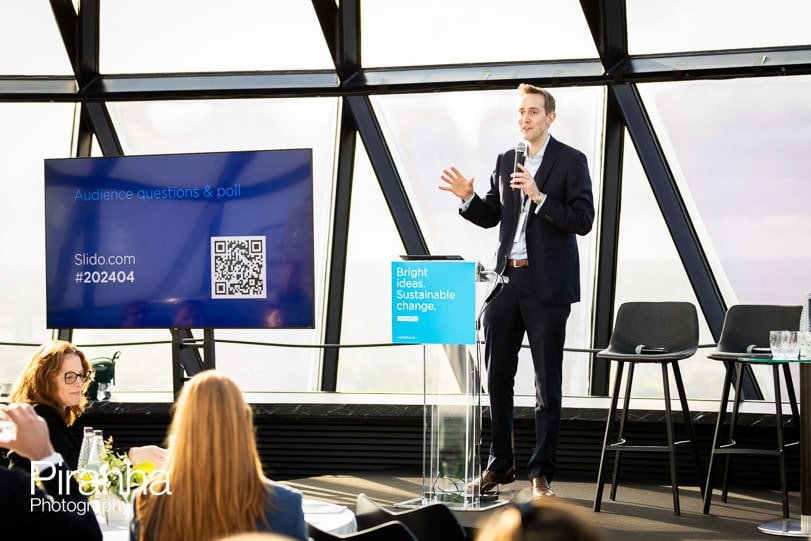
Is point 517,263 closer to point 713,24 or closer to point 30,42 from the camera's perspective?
point 713,24

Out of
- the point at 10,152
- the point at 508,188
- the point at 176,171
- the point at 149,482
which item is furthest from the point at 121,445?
the point at 149,482

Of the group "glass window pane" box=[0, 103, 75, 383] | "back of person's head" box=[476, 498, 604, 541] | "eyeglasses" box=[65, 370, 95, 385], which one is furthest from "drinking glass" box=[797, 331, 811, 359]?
"glass window pane" box=[0, 103, 75, 383]

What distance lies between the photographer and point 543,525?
1.49 meters

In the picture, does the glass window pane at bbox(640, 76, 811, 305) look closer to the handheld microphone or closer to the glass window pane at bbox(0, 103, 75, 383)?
the handheld microphone

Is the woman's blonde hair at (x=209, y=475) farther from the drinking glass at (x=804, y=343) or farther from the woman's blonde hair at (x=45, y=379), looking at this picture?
the drinking glass at (x=804, y=343)

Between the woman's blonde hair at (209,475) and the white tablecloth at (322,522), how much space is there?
87cm

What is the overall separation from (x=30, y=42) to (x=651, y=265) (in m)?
5.02

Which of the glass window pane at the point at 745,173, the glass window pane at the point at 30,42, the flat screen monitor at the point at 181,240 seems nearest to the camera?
the flat screen monitor at the point at 181,240

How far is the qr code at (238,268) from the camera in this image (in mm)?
6223

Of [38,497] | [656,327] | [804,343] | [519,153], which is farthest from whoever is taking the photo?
[656,327]

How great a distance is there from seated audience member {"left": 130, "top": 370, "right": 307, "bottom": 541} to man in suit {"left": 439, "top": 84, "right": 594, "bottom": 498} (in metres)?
3.07

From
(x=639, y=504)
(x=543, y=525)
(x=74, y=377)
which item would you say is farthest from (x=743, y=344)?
(x=543, y=525)

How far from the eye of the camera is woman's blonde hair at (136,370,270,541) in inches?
93.1

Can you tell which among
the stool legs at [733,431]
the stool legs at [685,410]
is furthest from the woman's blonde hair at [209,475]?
the stool legs at [685,410]
